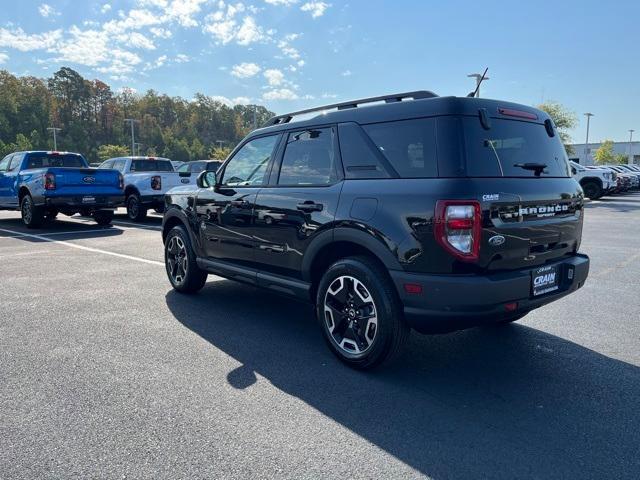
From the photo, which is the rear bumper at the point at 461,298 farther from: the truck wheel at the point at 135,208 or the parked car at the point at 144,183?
the truck wheel at the point at 135,208

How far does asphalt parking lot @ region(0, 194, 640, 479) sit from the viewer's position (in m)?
2.47

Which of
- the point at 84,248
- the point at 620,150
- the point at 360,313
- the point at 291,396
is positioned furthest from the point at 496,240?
the point at 620,150

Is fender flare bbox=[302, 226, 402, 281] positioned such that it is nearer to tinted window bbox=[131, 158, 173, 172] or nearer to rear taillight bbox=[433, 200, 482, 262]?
rear taillight bbox=[433, 200, 482, 262]

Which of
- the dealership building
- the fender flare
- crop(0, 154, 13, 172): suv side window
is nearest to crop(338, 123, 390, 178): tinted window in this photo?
the fender flare

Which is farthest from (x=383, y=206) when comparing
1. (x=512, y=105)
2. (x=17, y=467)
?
(x=17, y=467)

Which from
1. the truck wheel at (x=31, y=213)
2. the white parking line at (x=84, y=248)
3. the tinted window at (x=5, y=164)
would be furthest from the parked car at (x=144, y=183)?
the tinted window at (x=5, y=164)

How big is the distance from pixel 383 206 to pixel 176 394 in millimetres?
1861

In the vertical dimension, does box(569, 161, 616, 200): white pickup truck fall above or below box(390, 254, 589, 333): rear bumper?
above

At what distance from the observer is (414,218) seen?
312 centimetres

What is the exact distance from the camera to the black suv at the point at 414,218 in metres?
3.05

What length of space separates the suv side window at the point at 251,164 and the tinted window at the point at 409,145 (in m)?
1.31

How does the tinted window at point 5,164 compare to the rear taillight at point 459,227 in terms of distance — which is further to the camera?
the tinted window at point 5,164

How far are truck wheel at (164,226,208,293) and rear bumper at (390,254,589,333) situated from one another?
3059 millimetres

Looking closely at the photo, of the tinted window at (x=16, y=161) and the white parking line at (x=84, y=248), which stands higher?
the tinted window at (x=16, y=161)
